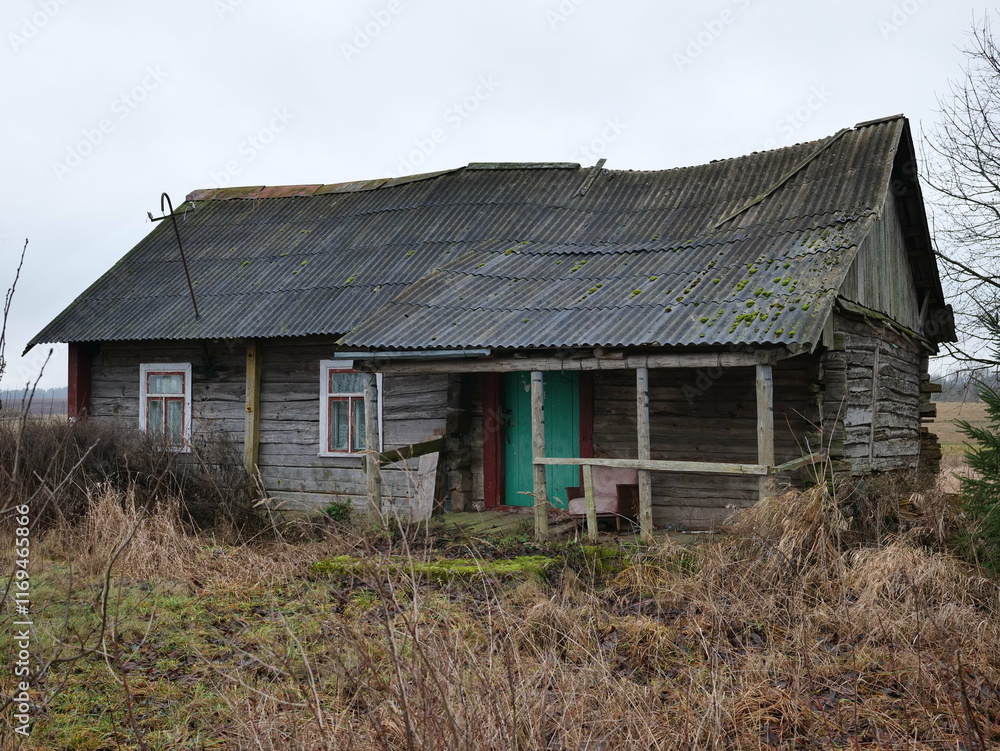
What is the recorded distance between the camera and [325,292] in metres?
13.4

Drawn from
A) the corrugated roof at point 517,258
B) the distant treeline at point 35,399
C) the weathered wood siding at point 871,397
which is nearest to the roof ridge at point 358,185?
the corrugated roof at point 517,258

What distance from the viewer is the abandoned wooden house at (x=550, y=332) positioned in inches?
389

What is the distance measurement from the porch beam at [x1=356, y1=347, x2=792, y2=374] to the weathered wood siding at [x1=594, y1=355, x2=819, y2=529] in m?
0.78

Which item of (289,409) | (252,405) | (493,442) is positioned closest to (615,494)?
(493,442)

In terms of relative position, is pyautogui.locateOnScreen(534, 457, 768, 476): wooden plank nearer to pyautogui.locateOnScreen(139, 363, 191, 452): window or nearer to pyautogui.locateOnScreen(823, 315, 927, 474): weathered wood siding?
pyautogui.locateOnScreen(823, 315, 927, 474): weathered wood siding

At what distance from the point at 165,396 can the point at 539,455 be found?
24.2 feet

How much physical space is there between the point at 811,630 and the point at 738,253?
6438mm

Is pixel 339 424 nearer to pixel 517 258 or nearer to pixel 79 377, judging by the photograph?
pixel 517 258

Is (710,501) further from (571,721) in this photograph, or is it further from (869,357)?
(571,721)

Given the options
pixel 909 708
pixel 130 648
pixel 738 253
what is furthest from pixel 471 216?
pixel 909 708

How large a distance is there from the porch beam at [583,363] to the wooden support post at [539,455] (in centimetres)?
25

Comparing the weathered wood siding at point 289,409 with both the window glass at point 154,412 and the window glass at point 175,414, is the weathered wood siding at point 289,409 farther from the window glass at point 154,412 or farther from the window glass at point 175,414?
the window glass at point 175,414

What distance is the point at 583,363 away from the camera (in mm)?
9734

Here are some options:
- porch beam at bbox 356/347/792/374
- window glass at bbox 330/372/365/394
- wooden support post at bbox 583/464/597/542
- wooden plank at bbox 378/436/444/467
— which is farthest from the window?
wooden support post at bbox 583/464/597/542
